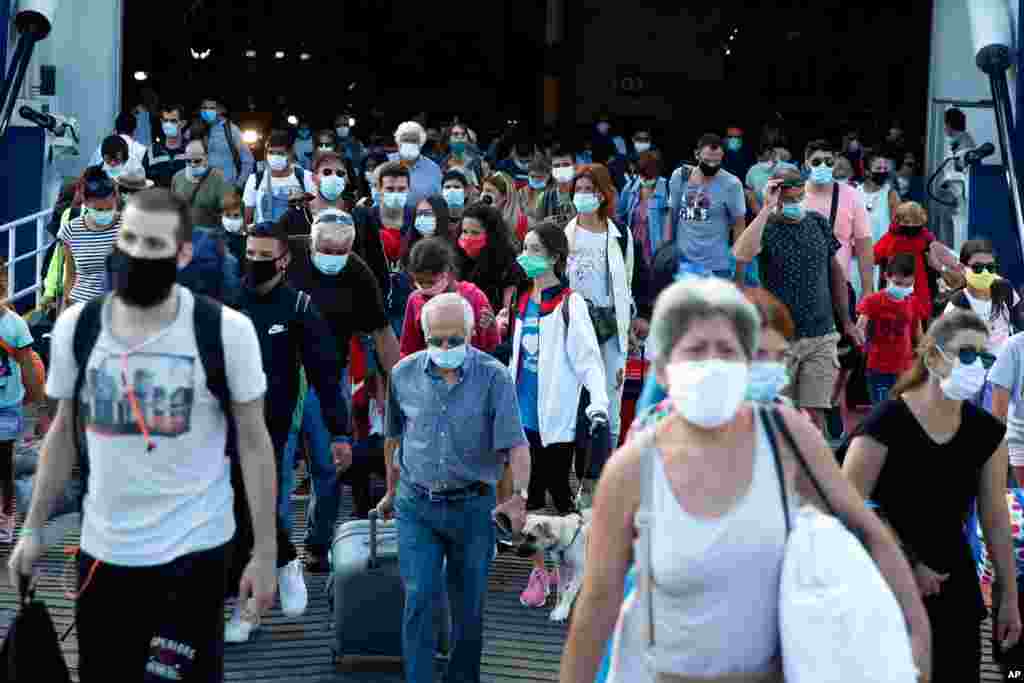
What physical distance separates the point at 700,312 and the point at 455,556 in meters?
3.05

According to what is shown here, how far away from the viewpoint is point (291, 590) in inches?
316

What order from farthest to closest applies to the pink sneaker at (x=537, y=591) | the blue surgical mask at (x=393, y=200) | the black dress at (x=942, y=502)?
1. the blue surgical mask at (x=393, y=200)
2. the pink sneaker at (x=537, y=591)
3. the black dress at (x=942, y=502)

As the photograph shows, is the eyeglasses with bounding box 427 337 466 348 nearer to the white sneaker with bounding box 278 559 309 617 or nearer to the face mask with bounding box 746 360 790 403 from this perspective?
the white sneaker with bounding box 278 559 309 617

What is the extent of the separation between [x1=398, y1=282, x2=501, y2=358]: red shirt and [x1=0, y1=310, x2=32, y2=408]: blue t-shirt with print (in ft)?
6.55

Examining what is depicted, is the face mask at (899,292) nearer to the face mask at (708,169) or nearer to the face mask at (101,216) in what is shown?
the face mask at (708,169)

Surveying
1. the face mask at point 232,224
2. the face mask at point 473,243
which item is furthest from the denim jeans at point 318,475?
the face mask at point 232,224

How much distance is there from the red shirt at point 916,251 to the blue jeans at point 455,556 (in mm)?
5523

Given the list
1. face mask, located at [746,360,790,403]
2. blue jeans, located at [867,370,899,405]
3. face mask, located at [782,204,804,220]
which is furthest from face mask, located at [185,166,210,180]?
face mask, located at [746,360,790,403]

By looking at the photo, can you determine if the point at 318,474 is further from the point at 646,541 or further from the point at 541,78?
the point at 541,78

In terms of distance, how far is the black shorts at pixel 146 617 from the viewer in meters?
4.67

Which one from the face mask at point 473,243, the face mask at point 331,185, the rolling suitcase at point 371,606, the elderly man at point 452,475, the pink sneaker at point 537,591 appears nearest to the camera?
the elderly man at point 452,475

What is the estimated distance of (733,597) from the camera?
3828 millimetres

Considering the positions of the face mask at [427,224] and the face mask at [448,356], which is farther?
the face mask at [427,224]

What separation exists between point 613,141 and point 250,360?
19.0 metres
